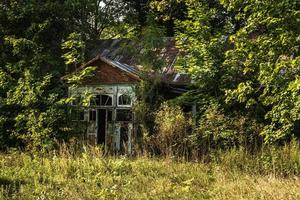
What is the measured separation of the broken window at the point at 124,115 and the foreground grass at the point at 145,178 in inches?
194

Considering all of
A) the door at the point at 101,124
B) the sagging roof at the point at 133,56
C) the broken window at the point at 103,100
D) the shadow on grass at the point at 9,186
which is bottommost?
the shadow on grass at the point at 9,186

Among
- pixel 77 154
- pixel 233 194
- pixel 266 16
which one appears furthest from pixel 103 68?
pixel 233 194

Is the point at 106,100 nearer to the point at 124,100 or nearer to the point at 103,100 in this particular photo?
the point at 103,100

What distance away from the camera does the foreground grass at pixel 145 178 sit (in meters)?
8.02

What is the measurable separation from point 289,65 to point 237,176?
121 inches

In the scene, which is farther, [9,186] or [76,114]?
[76,114]

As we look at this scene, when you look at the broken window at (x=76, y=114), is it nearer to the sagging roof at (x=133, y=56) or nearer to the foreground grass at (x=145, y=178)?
the sagging roof at (x=133, y=56)

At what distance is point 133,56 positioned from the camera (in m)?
19.5

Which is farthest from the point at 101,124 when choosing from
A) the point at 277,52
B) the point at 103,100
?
the point at 277,52

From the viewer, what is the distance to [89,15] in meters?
22.4

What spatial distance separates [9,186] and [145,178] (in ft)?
9.48

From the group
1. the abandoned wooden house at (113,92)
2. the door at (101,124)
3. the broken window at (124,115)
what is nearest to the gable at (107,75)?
the abandoned wooden house at (113,92)

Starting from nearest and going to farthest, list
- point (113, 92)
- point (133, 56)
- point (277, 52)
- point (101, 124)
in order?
point (277, 52), point (113, 92), point (101, 124), point (133, 56)

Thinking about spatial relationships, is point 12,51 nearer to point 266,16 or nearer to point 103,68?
point 103,68
